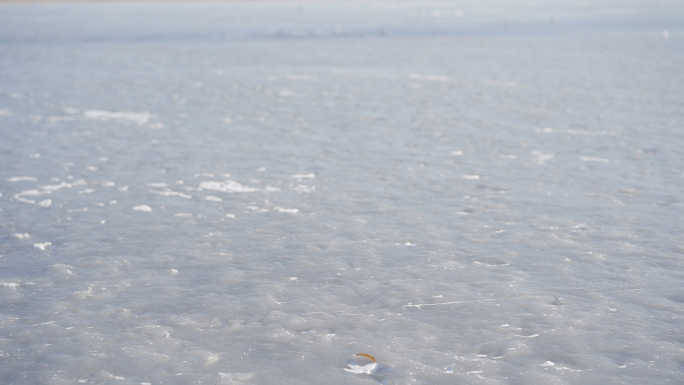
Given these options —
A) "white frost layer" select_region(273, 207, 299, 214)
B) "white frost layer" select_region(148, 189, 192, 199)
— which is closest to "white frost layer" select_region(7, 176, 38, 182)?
"white frost layer" select_region(148, 189, 192, 199)

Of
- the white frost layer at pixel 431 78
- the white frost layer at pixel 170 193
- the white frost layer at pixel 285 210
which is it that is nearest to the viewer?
the white frost layer at pixel 285 210

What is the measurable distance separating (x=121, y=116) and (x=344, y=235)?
29.3 ft

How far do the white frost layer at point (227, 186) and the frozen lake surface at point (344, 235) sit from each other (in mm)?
46

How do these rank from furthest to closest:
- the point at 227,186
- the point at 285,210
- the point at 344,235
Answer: the point at 227,186
the point at 285,210
the point at 344,235

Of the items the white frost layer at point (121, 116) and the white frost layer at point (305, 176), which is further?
the white frost layer at point (121, 116)

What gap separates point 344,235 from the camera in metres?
8.32

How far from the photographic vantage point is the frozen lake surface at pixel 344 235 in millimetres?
5617

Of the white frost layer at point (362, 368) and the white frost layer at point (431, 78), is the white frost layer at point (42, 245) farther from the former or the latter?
the white frost layer at point (431, 78)

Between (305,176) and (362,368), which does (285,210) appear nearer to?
(305,176)

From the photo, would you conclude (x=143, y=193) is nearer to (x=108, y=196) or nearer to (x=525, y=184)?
(x=108, y=196)

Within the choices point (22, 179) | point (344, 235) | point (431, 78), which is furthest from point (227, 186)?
point (431, 78)

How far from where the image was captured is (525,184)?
10.2 metres

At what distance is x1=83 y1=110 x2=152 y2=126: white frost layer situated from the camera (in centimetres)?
1533

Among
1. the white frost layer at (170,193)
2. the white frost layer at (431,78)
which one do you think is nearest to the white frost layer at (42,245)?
the white frost layer at (170,193)
